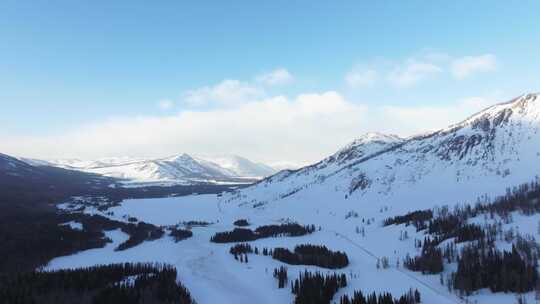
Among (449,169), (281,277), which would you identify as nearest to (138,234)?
(281,277)

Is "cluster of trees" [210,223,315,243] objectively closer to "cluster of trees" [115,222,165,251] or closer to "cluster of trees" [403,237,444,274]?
"cluster of trees" [115,222,165,251]

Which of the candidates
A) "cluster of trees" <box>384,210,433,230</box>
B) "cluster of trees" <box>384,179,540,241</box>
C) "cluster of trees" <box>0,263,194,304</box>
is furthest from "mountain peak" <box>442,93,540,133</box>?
"cluster of trees" <box>0,263,194,304</box>

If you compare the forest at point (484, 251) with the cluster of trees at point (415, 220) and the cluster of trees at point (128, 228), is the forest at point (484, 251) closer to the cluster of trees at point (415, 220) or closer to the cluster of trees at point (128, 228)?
the cluster of trees at point (415, 220)

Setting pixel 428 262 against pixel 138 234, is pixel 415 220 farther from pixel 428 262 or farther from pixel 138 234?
pixel 138 234

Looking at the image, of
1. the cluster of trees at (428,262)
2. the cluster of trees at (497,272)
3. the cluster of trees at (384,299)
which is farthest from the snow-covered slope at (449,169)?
the cluster of trees at (384,299)

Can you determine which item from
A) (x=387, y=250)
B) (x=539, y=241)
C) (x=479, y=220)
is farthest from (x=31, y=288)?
(x=479, y=220)

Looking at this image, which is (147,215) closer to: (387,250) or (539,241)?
(387,250)
